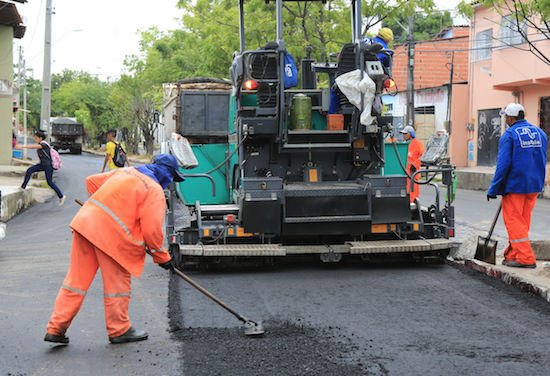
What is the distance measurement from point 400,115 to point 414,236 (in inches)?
1077

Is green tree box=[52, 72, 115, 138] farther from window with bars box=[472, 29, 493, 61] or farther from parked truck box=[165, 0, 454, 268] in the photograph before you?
parked truck box=[165, 0, 454, 268]

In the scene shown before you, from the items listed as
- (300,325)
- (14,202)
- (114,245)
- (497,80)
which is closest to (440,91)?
(497,80)

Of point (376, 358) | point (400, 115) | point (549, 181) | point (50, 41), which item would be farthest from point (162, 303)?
point (400, 115)

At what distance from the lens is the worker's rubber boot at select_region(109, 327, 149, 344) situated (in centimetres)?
476

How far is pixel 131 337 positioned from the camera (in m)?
4.78

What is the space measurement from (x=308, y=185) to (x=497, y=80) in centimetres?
1636

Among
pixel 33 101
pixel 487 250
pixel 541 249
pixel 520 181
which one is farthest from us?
pixel 33 101

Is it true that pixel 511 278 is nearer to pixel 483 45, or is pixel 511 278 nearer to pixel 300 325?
pixel 300 325

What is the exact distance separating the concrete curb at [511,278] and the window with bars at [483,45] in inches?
751

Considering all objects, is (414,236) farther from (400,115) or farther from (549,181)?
(400,115)

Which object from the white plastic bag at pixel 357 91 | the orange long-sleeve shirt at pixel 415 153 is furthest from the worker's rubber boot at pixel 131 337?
the orange long-sleeve shirt at pixel 415 153

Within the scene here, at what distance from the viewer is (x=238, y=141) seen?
8.04m

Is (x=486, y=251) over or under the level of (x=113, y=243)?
under

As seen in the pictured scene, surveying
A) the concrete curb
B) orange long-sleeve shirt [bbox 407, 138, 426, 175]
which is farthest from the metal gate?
the concrete curb
